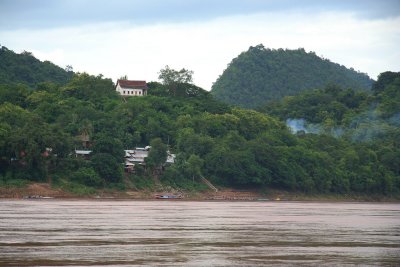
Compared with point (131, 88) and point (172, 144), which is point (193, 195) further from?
point (131, 88)

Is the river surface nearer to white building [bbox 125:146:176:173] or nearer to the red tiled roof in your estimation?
white building [bbox 125:146:176:173]

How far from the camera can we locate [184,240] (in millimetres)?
43375

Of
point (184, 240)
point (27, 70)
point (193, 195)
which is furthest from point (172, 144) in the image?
point (184, 240)

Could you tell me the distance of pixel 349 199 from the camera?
122 meters

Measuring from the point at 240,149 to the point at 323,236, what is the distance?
68931 mm

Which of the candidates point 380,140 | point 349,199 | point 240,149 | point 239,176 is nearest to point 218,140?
point 240,149

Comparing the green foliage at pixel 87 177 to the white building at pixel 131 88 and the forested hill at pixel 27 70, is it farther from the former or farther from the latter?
the forested hill at pixel 27 70

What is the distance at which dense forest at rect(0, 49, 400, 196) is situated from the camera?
9212 centimetres

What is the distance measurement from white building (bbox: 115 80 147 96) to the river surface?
279 ft

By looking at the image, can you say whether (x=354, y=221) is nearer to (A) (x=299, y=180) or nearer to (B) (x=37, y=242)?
(B) (x=37, y=242)

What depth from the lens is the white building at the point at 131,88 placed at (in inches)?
5856

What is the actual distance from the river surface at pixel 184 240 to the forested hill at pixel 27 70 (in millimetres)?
94799

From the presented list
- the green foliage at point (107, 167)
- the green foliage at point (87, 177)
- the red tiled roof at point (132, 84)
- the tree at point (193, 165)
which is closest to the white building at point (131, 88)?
the red tiled roof at point (132, 84)

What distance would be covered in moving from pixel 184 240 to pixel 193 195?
60.8 m
